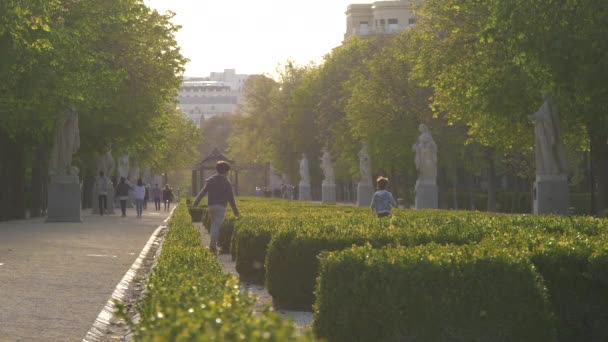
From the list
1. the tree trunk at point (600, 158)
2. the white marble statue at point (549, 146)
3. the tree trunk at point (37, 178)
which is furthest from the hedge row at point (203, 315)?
the tree trunk at point (37, 178)

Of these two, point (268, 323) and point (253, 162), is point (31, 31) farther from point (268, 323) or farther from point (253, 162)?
point (253, 162)

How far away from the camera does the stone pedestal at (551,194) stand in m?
29.8

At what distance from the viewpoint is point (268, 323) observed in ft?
15.5

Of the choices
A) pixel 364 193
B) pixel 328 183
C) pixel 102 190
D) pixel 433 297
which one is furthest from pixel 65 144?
pixel 328 183

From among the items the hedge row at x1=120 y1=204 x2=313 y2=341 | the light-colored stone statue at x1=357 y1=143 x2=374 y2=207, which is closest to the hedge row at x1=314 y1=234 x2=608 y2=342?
the hedge row at x1=120 y1=204 x2=313 y2=341

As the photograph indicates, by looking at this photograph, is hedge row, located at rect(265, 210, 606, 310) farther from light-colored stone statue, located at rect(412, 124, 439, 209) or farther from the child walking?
light-colored stone statue, located at rect(412, 124, 439, 209)

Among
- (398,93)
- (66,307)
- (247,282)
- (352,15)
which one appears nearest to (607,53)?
(247,282)

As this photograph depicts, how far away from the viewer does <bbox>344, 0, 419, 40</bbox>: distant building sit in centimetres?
13000

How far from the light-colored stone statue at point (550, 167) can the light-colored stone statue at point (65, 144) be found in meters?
13.7

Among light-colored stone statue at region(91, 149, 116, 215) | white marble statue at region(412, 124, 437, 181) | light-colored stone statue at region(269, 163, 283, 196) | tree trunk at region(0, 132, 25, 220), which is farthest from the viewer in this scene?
light-colored stone statue at region(269, 163, 283, 196)

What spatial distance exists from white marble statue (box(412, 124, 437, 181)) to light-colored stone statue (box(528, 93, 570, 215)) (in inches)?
513

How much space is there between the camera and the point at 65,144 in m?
36.1

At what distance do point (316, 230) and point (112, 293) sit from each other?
2.38 meters

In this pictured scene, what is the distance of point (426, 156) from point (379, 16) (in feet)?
295
